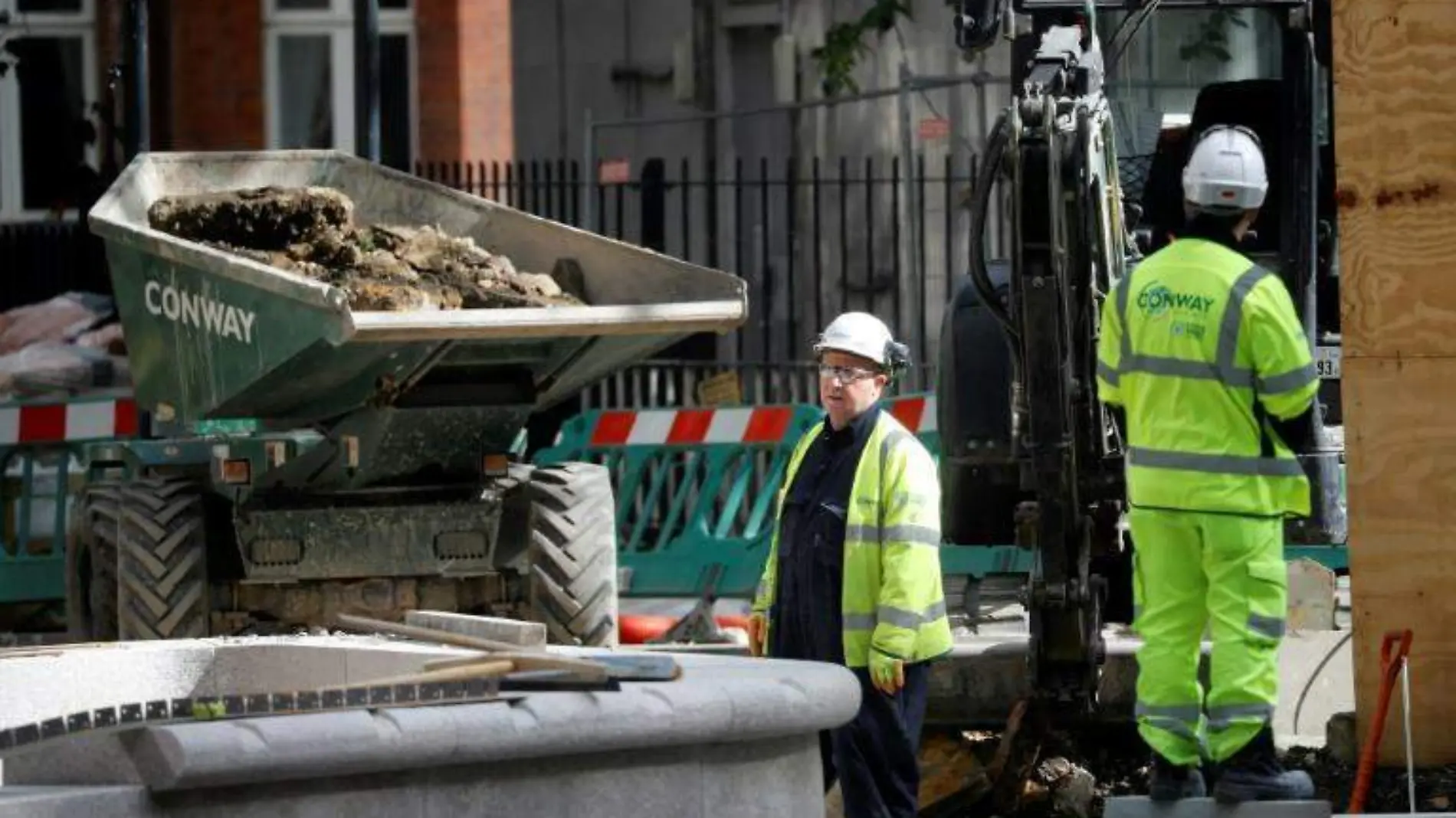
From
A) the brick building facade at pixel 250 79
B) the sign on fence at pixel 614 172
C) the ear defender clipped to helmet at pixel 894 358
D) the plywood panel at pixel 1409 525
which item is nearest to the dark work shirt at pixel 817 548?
the ear defender clipped to helmet at pixel 894 358

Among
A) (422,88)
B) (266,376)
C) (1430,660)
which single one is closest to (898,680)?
(1430,660)

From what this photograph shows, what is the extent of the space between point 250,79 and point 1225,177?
14.3m

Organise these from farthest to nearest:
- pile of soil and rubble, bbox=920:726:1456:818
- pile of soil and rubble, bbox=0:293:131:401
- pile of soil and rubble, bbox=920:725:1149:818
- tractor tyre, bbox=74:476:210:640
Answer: pile of soil and rubble, bbox=0:293:131:401 → tractor tyre, bbox=74:476:210:640 → pile of soil and rubble, bbox=920:725:1149:818 → pile of soil and rubble, bbox=920:726:1456:818

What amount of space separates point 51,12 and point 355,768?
61.0 ft

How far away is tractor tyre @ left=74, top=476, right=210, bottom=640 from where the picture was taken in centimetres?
1335

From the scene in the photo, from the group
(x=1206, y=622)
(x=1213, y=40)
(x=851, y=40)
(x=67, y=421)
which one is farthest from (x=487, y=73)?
(x=1206, y=622)

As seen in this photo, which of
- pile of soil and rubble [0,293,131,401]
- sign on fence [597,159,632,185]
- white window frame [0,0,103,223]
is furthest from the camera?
white window frame [0,0,103,223]

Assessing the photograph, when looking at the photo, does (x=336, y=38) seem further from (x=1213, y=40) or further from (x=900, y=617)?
(x=900, y=617)

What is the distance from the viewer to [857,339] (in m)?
9.93

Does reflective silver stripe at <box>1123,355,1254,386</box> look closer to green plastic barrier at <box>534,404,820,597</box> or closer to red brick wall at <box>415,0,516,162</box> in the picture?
green plastic barrier at <box>534,404,820,597</box>

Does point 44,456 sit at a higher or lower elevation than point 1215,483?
lower

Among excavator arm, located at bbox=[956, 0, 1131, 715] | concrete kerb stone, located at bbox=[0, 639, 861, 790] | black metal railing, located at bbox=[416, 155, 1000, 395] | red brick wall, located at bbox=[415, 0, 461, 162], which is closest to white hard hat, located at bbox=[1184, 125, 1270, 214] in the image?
excavator arm, located at bbox=[956, 0, 1131, 715]

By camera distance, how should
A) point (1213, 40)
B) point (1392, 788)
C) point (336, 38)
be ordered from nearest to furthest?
point (1392, 788) < point (1213, 40) < point (336, 38)

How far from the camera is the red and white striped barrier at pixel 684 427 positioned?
60.5 feet
